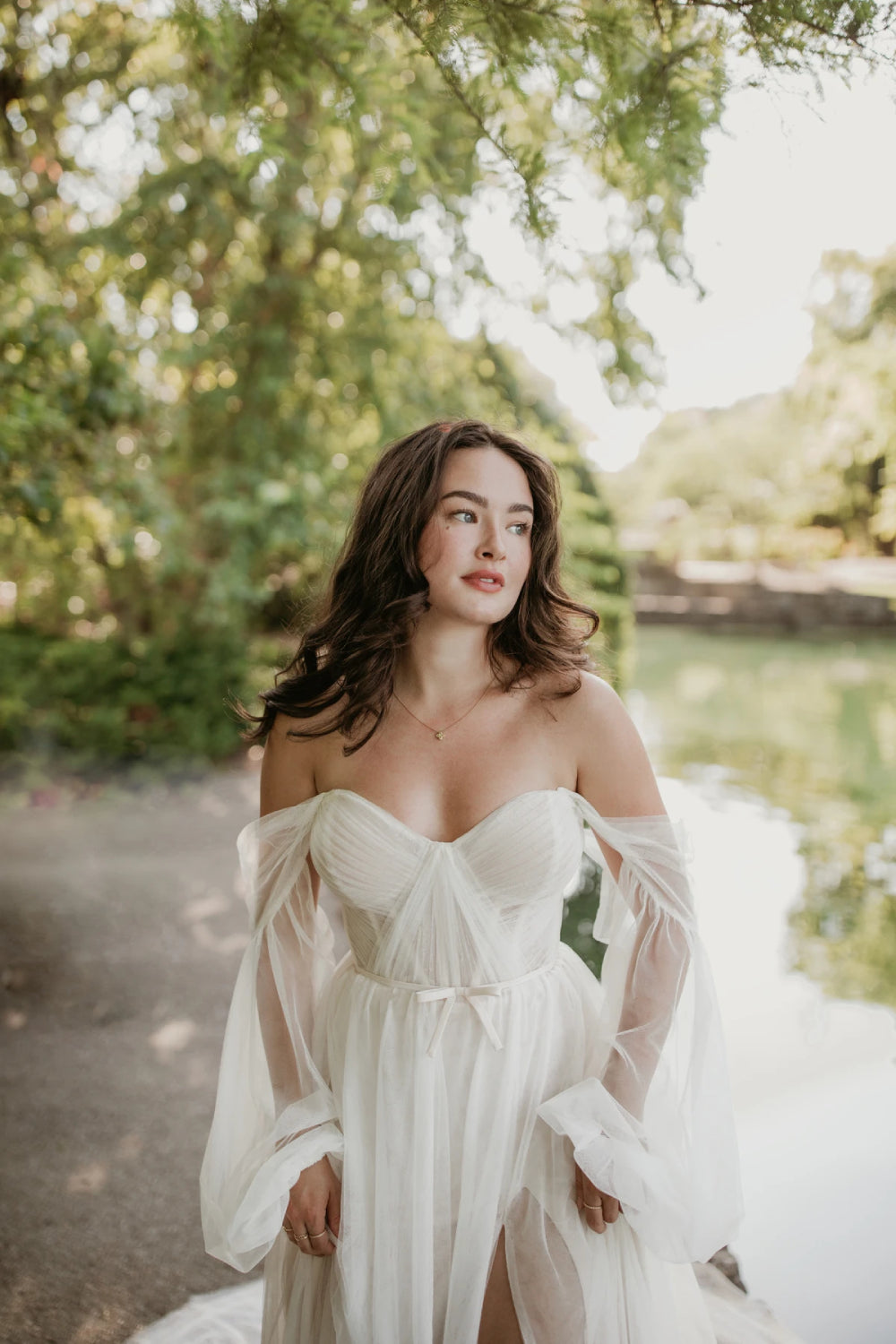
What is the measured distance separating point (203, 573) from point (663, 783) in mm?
4717

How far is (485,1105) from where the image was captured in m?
1.70

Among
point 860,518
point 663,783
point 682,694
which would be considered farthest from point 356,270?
point 860,518

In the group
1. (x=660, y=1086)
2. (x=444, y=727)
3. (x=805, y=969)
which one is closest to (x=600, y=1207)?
(x=660, y=1086)

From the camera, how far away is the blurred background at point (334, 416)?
2.00 m

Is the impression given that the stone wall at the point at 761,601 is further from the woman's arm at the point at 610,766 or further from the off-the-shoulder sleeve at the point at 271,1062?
the off-the-shoulder sleeve at the point at 271,1062

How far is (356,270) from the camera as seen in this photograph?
814cm

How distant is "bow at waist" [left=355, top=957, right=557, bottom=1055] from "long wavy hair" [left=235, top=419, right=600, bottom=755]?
1.43 feet

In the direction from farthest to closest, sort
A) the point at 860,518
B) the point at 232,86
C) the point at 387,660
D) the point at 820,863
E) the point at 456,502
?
1. the point at 860,518
2. the point at 820,863
3. the point at 232,86
4. the point at 387,660
5. the point at 456,502

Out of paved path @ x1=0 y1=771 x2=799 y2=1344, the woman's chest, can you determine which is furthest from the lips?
paved path @ x1=0 y1=771 x2=799 y2=1344

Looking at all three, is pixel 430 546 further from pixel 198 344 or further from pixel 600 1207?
pixel 198 344

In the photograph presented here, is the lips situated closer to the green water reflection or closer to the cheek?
the cheek

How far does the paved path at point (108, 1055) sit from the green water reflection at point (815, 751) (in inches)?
132

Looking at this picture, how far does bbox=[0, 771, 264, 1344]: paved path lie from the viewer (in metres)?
2.81

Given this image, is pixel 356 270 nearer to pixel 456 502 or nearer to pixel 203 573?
pixel 203 573
